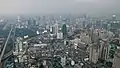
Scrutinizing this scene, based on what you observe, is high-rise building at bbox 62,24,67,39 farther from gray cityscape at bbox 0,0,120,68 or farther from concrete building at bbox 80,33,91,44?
concrete building at bbox 80,33,91,44

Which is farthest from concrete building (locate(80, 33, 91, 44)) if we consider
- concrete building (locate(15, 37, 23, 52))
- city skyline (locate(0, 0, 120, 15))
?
concrete building (locate(15, 37, 23, 52))

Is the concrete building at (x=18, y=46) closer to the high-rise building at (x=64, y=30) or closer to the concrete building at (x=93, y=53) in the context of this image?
the high-rise building at (x=64, y=30)

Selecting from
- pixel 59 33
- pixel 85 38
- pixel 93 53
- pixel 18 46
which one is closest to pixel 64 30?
pixel 59 33

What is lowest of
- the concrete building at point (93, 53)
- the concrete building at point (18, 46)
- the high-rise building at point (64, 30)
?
the concrete building at point (93, 53)

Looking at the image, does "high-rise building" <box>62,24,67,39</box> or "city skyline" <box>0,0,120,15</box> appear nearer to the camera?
"city skyline" <box>0,0,120,15</box>

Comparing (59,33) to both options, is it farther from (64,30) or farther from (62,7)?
(62,7)

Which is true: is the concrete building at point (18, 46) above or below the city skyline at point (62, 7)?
below

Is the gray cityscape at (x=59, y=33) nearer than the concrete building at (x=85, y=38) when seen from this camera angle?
Yes

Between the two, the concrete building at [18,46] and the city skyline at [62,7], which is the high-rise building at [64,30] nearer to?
the city skyline at [62,7]

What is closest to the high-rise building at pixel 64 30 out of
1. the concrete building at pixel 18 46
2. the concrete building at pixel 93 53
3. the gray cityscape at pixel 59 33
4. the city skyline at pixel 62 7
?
the gray cityscape at pixel 59 33

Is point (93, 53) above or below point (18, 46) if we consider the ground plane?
below
